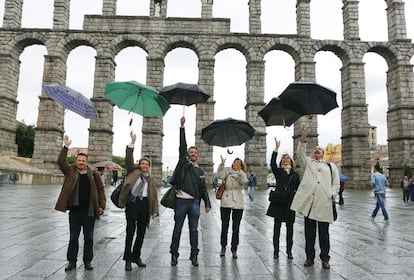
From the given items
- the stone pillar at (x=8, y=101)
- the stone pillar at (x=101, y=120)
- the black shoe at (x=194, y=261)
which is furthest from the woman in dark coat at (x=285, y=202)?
the stone pillar at (x=8, y=101)

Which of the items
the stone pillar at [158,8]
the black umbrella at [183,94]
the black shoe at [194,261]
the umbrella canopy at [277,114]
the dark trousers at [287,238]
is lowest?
the black shoe at [194,261]

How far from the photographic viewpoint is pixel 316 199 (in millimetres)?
5027

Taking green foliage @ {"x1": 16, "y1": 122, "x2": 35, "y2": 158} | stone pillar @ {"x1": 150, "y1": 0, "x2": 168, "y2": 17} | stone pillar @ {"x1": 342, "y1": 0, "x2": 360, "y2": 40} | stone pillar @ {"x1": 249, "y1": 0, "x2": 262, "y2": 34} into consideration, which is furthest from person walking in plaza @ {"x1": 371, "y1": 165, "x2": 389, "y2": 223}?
green foliage @ {"x1": 16, "y1": 122, "x2": 35, "y2": 158}

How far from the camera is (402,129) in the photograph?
84.6ft

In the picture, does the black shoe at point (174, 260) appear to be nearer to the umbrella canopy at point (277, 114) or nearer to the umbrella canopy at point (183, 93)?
the umbrella canopy at point (183, 93)

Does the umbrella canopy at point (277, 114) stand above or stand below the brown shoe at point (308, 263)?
above

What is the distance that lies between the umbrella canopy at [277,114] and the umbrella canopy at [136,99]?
1984mm

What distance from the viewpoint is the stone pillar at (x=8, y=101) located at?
81.9 feet

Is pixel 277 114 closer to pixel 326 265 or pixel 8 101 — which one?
pixel 326 265

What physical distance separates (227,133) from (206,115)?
18748 mm

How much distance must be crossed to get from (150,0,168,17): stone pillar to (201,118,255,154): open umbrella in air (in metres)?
23.6

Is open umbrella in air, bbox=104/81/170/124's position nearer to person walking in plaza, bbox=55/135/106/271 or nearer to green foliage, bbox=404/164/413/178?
person walking in plaza, bbox=55/135/106/271

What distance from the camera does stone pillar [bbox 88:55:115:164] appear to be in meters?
24.7

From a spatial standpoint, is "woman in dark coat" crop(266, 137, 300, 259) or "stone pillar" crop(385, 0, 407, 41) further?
"stone pillar" crop(385, 0, 407, 41)
